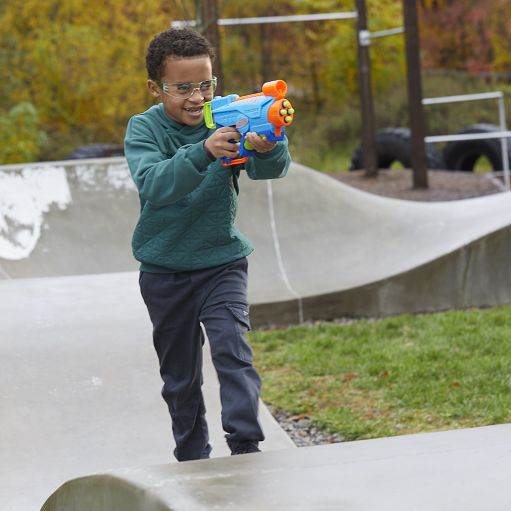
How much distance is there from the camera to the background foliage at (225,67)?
2141cm

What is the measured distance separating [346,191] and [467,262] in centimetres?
185

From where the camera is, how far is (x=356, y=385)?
230 inches

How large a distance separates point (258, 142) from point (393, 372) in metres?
3.05

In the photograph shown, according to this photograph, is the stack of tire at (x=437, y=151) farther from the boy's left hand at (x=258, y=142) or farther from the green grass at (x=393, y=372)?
the boy's left hand at (x=258, y=142)

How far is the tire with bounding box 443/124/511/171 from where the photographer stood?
631 inches

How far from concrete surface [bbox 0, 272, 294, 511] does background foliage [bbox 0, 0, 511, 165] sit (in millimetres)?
13194

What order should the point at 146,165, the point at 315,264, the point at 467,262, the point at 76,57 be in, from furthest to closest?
1. the point at 76,57
2. the point at 315,264
3. the point at 467,262
4. the point at 146,165

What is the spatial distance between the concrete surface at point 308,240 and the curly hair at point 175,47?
4171 mm

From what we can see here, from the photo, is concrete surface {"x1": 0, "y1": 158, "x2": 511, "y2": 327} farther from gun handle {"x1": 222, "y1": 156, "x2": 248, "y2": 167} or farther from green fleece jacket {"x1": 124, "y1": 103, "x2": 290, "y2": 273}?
gun handle {"x1": 222, "y1": 156, "x2": 248, "y2": 167}

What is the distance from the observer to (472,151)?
1683 centimetres

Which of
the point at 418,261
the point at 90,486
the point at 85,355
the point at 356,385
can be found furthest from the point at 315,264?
the point at 90,486

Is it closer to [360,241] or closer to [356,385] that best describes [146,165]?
[356,385]

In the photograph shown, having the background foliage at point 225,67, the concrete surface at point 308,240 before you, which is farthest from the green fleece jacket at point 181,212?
the background foliage at point 225,67

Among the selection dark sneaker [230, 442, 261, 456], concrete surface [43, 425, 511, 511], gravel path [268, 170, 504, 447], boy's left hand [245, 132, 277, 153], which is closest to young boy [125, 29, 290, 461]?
dark sneaker [230, 442, 261, 456]
